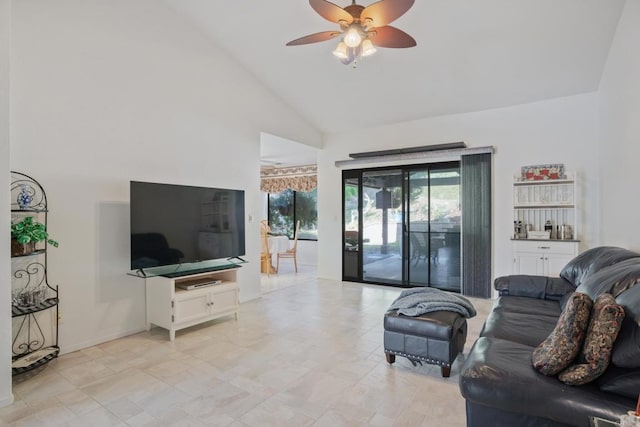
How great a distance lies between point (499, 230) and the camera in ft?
15.8

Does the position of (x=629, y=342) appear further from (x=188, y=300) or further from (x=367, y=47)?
(x=188, y=300)

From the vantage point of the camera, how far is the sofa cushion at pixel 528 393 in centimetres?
129

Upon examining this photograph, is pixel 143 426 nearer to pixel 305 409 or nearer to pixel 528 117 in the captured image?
pixel 305 409

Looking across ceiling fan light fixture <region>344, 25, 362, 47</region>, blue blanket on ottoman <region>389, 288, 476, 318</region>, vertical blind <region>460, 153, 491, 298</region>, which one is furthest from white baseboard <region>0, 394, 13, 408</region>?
vertical blind <region>460, 153, 491, 298</region>

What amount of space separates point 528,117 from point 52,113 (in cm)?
541

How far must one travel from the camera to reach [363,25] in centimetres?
261

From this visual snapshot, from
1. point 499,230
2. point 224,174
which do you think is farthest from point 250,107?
point 499,230

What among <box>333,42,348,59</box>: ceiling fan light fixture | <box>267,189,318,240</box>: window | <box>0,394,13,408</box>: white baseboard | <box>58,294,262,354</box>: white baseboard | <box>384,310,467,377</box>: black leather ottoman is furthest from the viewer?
<box>267,189,318,240</box>: window

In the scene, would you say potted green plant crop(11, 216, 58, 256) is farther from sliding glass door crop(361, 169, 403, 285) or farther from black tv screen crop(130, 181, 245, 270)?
sliding glass door crop(361, 169, 403, 285)

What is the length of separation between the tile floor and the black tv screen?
2.72ft

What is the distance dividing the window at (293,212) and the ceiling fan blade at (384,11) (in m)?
6.07

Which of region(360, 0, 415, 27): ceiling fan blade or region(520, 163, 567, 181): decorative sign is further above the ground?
region(360, 0, 415, 27): ceiling fan blade

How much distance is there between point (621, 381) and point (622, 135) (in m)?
2.90

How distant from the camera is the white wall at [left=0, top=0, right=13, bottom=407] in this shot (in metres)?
2.19
